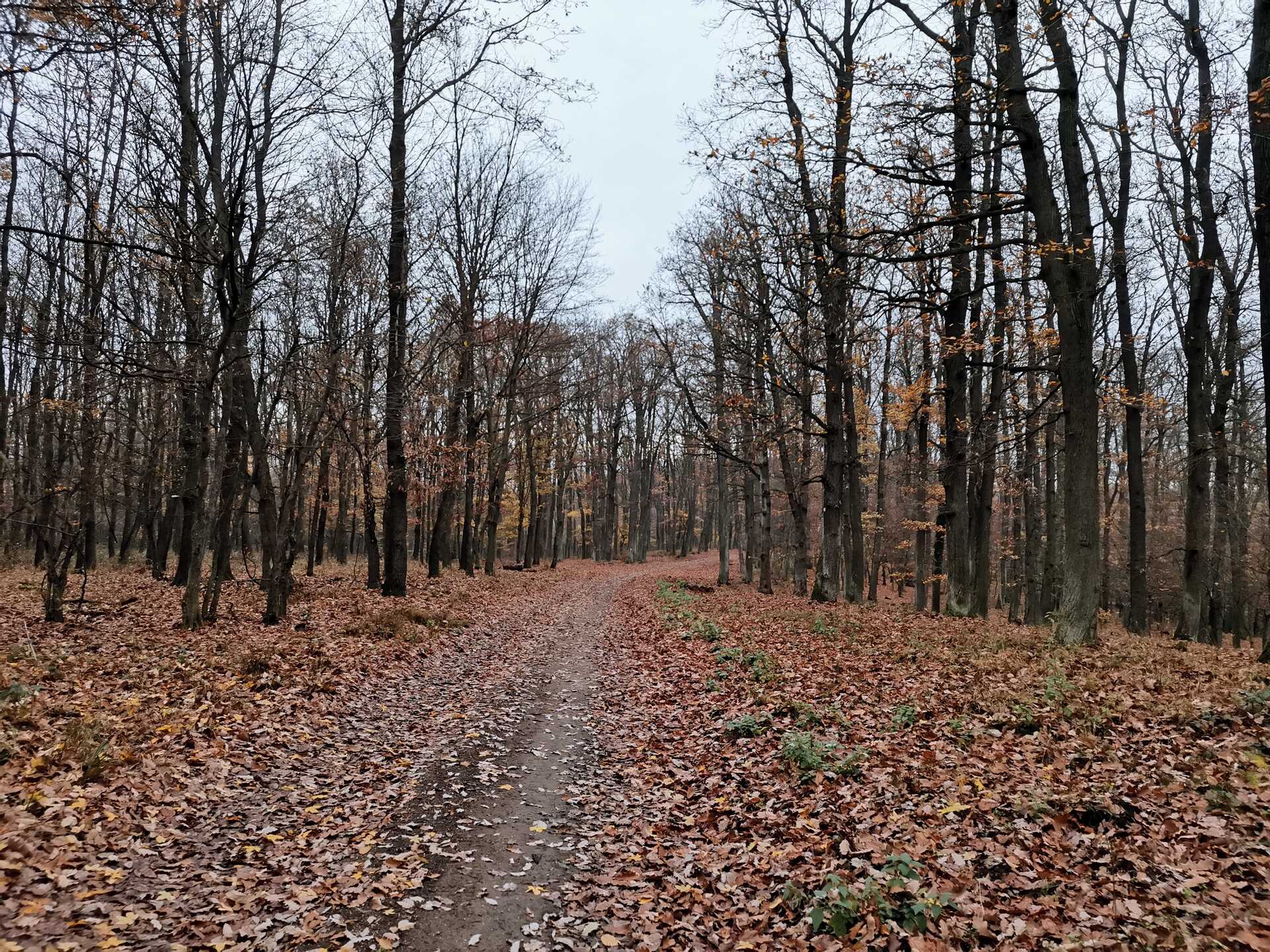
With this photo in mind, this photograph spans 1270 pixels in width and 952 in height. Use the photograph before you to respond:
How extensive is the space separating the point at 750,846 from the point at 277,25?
1428cm

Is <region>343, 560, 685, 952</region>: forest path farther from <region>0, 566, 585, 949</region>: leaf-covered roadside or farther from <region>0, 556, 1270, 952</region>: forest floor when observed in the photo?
<region>0, 566, 585, 949</region>: leaf-covered roadside

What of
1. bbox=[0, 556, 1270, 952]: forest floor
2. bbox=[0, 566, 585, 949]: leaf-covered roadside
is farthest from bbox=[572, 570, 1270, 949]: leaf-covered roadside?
bbox=[0, 566, 585, 949]: leaf-covered roadside

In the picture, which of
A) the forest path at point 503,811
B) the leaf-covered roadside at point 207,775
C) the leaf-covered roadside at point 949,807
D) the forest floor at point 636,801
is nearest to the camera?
the leaf-covered roadside at point 949,807

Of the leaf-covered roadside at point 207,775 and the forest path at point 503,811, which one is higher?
the leaf-covered roadside at point 207,775

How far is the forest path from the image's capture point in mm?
4410

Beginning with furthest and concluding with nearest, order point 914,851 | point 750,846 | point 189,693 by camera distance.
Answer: point 189,693, point 750,846, point 914,851

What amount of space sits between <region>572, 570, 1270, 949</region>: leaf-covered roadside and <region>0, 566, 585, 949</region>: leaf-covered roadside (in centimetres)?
211

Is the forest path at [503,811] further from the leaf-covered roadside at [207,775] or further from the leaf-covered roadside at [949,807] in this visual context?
the leaf-covered roadside at [949,807]

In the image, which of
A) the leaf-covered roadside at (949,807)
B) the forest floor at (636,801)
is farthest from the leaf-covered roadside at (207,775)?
the leaf-covered roadside at (949,807)

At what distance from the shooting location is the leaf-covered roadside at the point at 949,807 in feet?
12.7

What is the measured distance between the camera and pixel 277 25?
11273mm

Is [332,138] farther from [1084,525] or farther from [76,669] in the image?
[1084,525]

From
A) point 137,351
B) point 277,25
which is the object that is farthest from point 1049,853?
point 277,25

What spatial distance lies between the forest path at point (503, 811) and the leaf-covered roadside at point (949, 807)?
1.34ft
